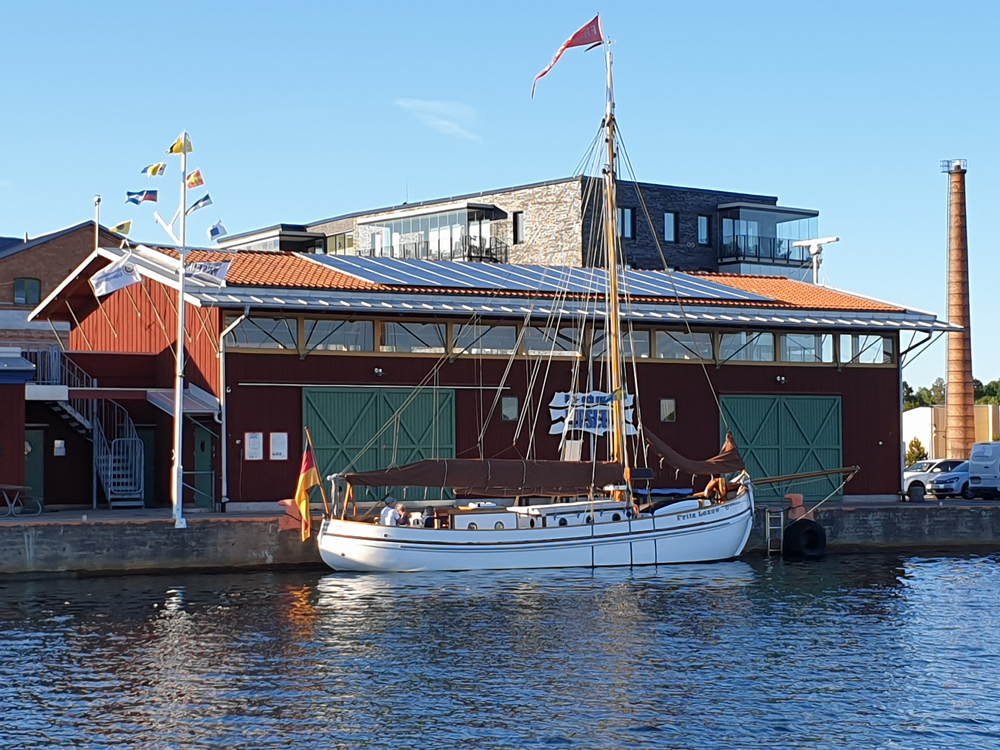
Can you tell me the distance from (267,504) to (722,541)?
489 inches

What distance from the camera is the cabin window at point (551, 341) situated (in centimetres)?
4356

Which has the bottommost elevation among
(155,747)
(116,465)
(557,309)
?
(155,747)

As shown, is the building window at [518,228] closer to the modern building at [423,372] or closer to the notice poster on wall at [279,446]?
the modern building at [423,372]

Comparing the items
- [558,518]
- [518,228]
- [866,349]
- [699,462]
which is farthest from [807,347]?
[518,228]

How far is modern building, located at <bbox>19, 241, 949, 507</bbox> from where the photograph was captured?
40344mm

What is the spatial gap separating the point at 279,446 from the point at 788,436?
1631cm

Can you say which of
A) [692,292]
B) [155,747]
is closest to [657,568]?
[692,292]

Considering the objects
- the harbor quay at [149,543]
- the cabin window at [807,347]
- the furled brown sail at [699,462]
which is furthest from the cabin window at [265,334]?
the cabin window at [807,347]

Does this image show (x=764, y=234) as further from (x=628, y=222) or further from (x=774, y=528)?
(x=774, y=528)

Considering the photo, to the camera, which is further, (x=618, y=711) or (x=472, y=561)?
(x=472, y=561)

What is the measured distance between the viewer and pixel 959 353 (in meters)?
68.9

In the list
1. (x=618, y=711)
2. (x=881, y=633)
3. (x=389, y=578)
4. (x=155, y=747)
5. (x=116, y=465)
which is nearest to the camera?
(x=155, y=747)

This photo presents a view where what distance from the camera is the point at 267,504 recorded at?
40.1m

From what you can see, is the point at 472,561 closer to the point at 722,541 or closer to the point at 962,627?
the point at 722,541
